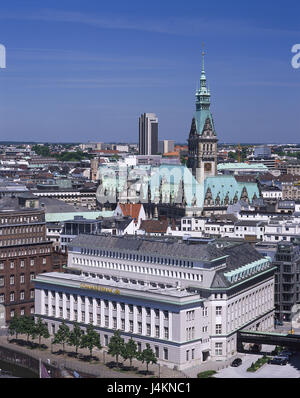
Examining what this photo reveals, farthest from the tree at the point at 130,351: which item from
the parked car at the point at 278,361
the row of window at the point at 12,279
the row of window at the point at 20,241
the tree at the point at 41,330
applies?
the row of window at the point at 20,241

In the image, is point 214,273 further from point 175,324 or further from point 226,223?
point 226,223

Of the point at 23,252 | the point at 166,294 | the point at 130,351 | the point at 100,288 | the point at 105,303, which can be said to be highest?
the point at 23,252

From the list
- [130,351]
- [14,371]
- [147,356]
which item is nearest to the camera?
[147,356]

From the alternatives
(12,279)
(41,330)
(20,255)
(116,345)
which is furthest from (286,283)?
(12,279)

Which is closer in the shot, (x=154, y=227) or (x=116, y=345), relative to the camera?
(x=116, y=345)

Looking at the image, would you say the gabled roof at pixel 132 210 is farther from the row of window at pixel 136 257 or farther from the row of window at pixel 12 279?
the row of window at pixel 136 257

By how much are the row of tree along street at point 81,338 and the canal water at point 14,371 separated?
539 cm

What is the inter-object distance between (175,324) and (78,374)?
476 inches

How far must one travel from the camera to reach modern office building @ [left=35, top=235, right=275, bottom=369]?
92.0m

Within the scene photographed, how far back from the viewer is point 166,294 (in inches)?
3605

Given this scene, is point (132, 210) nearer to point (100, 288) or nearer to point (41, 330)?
point (41, 330)

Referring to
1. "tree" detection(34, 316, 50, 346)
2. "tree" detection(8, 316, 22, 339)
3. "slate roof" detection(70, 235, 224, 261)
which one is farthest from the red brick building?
"tree" detection(34, 316, 50, 346)

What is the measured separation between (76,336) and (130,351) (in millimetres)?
9992

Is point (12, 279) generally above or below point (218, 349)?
above
